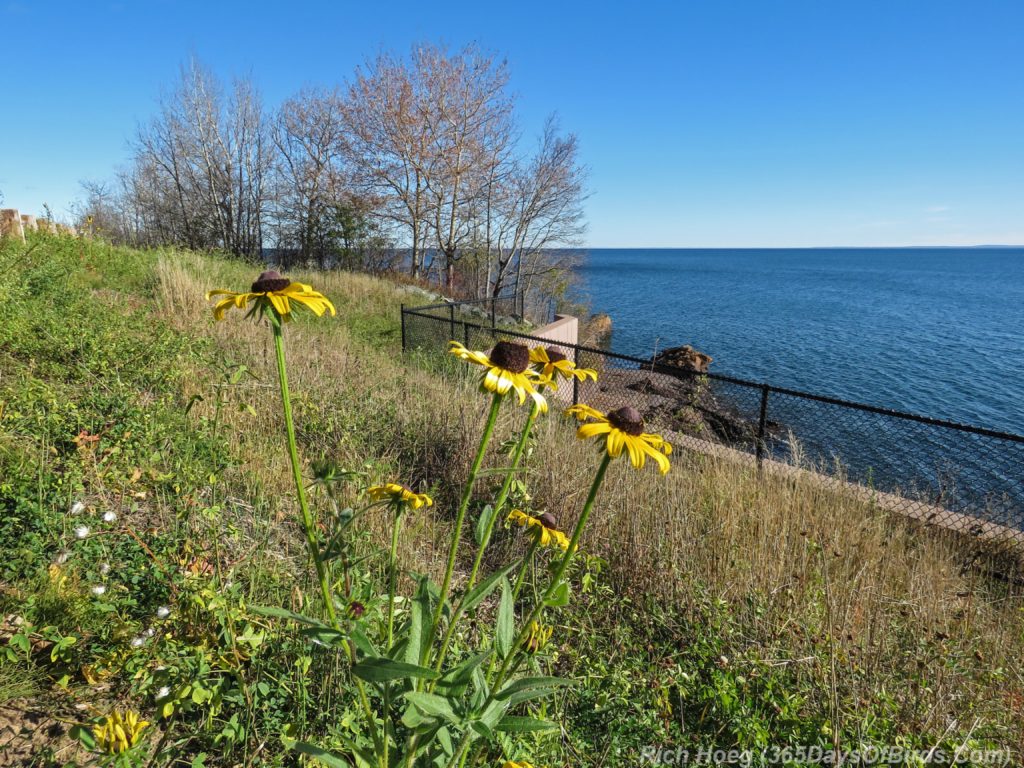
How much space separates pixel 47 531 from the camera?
2477 millimetres

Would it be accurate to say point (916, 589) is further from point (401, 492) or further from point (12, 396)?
point (12, 396)

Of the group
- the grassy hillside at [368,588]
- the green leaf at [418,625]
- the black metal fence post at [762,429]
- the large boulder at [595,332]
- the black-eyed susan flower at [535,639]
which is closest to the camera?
the green leaf at [418,625]

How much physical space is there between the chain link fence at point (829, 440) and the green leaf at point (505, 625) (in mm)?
3184

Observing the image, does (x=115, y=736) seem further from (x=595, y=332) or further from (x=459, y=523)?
(x=595, y=332)

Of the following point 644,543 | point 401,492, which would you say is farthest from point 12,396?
point 644,543

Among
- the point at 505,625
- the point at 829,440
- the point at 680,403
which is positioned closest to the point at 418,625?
the point at 505,625

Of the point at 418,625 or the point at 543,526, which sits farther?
the point at 543,526

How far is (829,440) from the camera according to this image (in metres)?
9.41

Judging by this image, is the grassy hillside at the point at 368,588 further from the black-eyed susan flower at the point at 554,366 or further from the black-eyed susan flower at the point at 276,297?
the black-eyed susan flower at the point at 554,366

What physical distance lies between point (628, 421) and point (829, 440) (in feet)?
32.4

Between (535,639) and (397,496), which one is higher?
(397,496)

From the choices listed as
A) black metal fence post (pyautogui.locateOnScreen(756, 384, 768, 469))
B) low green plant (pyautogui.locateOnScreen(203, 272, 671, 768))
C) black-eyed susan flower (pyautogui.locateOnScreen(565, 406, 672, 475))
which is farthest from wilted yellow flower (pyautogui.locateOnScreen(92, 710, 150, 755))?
black metal fence post (pyautogui.locateOnScreen(756, 384, 768, 469))

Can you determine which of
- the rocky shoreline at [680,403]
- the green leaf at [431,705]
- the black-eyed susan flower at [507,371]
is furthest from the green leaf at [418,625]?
the rocky shoreline at [680,403]

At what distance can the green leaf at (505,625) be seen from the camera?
138cm
